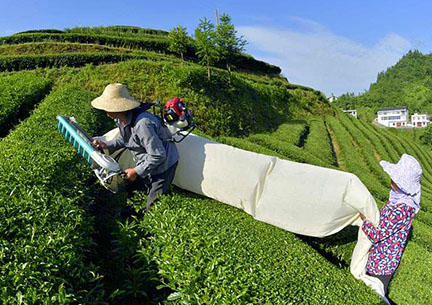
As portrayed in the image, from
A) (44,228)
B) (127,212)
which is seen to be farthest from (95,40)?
(44,228)

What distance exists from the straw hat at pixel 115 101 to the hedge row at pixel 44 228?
93 centimetres

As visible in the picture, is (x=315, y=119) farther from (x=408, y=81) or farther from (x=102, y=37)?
(x=408, y=81)

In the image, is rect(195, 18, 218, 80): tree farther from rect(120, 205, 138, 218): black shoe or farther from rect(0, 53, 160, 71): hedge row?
rect(120, 205, 138, 218): black shoe

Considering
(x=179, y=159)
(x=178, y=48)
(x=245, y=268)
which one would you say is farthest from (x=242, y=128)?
(x=245, y=268)

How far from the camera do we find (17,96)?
8961 millimetres

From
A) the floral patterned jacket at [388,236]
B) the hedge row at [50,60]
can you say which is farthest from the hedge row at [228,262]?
the hedge row at [50,60]

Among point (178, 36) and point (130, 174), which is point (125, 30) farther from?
point (130, 174)

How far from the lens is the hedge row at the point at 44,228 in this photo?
6.79ft

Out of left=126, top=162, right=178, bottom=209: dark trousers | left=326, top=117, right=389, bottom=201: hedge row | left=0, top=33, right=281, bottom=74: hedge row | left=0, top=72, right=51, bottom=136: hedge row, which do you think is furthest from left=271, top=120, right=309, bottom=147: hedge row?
left=126, top=162, right=178, bottom=209: dark trousers

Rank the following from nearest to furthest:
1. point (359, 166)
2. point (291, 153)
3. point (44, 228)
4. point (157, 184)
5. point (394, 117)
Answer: point (44, 228), point (157, 184), point (291, 153), point (359, 166), point (394, 117)

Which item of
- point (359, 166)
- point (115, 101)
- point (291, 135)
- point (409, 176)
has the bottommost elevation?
point (359, 166)

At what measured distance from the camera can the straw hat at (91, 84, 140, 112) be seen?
366 centimetres

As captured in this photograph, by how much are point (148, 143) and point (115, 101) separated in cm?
63

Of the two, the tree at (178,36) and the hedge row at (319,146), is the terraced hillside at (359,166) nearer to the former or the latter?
the hedge row at (319,146)
